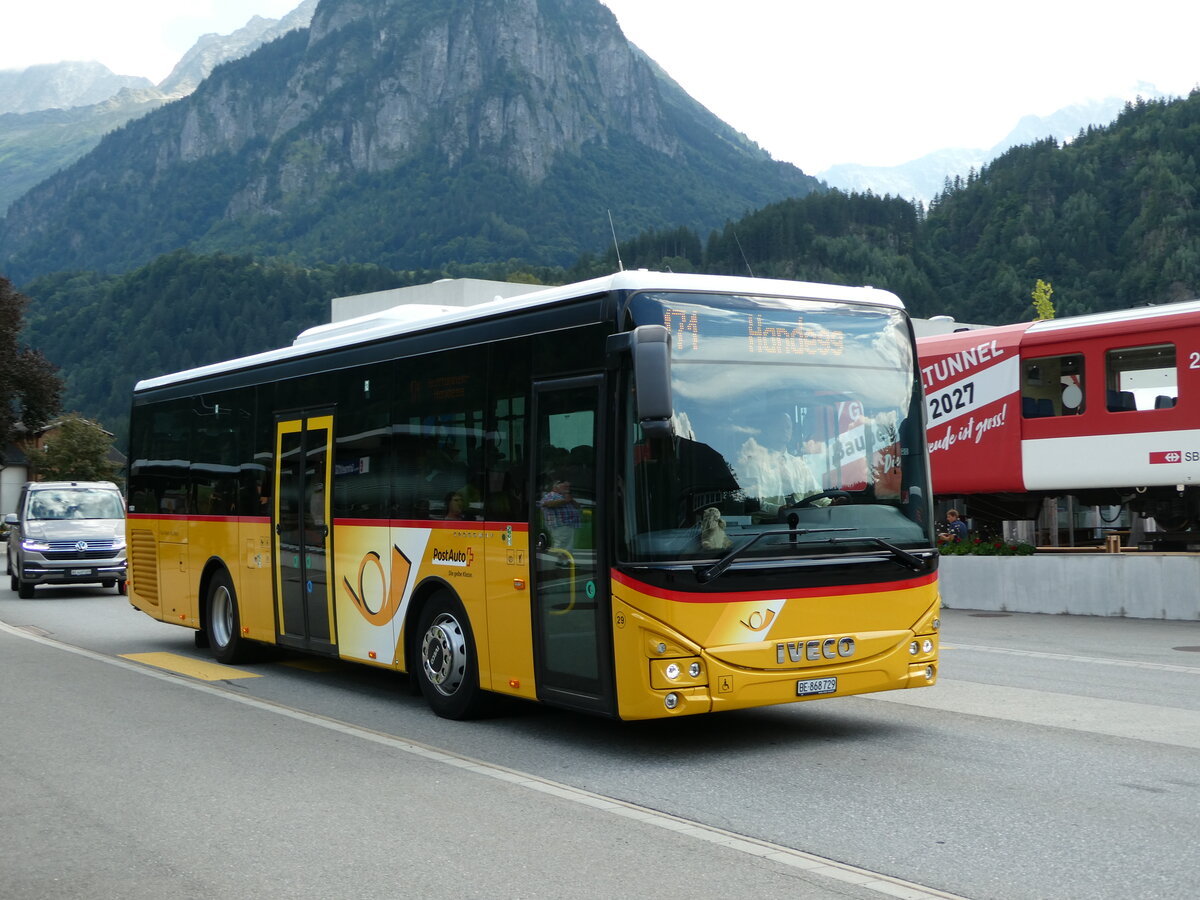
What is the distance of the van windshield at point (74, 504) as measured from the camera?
82.3 ft

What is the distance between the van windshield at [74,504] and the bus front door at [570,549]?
62.4 ft

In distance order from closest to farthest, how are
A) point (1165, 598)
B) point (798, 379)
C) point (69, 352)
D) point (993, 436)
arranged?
point (798, 379)
point (1165, 598)
point (993, 436)
point (69, 352)

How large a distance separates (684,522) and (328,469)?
440 cm

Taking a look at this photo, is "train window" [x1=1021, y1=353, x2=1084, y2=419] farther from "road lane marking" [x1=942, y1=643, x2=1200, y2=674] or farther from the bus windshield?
the bus windshield

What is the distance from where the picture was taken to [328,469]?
11.2 m

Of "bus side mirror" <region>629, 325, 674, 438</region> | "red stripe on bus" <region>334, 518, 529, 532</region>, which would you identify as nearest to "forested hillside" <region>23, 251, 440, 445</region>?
"red stripe on bus" <region>334, 518, 529, 532</region>

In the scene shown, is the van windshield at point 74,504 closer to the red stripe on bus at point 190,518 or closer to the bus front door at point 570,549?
the red stripe on bus at point 190,518

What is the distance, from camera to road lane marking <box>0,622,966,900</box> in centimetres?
534

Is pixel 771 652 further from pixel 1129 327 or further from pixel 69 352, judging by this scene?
pixel 69 352

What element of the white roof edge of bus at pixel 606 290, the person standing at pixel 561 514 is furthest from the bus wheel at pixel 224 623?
the person standing at pixel 561 514

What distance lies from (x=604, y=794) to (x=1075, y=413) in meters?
16.2

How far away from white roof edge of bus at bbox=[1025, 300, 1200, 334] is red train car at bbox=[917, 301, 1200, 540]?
0.09ft

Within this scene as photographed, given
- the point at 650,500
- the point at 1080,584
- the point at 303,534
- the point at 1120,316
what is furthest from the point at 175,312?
the point at 650,500

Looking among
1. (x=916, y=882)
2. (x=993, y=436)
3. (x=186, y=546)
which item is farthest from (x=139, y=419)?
(x=993, y=436)
